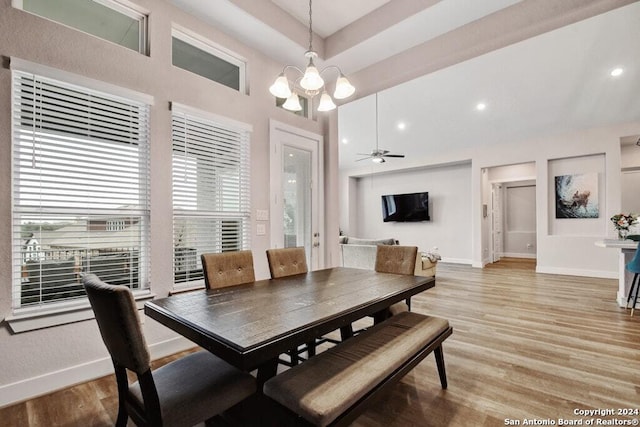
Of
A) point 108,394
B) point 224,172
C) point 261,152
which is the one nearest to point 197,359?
point 108,394

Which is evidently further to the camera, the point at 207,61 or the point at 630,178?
the point at 630,178

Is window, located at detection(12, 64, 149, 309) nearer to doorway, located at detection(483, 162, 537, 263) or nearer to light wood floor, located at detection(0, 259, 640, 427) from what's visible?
light wood floor, located at detection(0, 259, 640, 427)

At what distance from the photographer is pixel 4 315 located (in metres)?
1.93

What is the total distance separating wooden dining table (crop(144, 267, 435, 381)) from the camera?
3.87 ft

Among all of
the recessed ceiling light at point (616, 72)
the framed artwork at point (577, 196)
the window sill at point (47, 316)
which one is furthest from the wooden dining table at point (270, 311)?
the framed artwork at point (577, 196)

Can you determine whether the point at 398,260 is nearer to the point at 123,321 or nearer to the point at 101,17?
the point at 123,321

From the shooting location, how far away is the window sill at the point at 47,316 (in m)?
1.95

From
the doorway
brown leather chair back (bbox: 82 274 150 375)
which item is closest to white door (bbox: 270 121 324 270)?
brown leather chair back (bbox: 82 274 150 375)

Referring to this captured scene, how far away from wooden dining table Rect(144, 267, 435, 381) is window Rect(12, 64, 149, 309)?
101cm

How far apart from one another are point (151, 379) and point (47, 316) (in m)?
1.53

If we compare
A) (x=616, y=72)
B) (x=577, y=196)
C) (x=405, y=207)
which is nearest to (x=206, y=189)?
(x=616, y=72)

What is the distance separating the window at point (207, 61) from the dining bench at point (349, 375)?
9.25ft

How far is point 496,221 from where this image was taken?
28.9 feet

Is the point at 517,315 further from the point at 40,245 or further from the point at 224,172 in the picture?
the point at 40,245
